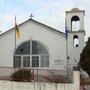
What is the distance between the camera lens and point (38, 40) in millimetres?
47875

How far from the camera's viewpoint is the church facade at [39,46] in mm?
47188

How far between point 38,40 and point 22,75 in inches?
825

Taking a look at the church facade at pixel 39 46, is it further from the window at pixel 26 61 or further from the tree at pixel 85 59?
the tree at pixel 85 59

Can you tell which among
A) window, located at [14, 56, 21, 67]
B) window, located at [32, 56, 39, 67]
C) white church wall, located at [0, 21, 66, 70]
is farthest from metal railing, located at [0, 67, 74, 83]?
window, located at [14, 56, 21, 67]

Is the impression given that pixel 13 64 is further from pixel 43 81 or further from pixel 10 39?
pixel 43 81

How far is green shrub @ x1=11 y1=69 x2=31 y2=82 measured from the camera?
2662 cm

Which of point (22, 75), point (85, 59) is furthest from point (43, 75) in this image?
point (85, 59)

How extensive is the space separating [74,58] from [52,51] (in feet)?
8.44

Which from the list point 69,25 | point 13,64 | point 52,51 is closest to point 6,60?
point 13,64

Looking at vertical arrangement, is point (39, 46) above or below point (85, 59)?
above

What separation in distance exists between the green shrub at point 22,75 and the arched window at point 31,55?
65.3 ft

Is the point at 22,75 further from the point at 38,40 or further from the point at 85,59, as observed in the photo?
the point at 38,40

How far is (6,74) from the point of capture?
2731 cm

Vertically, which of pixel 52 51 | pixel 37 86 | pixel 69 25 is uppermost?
pixel 69 25
